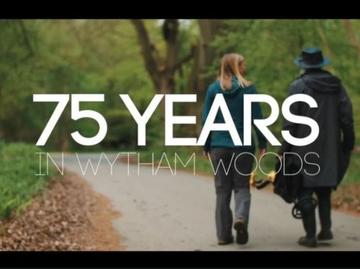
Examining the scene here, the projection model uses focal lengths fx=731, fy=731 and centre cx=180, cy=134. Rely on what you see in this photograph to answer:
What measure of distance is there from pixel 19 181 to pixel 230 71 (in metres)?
3.06

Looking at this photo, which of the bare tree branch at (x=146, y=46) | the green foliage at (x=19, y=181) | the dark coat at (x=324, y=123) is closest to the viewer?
the dark coat at (x=324, y=123)

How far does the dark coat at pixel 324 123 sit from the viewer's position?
5.91 metres

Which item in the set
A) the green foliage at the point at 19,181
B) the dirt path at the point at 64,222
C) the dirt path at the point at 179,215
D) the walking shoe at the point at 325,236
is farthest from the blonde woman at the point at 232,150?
the green foliage at the point at 19,181

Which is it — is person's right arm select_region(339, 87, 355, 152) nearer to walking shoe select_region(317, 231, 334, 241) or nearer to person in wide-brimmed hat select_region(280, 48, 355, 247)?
person in wide-brimmed hat select_region(280, 48, 355, 247)

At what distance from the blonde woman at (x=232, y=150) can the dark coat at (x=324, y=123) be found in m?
0.35

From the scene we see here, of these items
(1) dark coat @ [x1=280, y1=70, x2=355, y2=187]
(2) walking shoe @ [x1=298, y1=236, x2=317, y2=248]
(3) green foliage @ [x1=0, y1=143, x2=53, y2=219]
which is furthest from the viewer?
(3) green foliage @ [x1=0, y1=143, x2=53, y2=219]

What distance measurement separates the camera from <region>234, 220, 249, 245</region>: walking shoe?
5832 millimetres

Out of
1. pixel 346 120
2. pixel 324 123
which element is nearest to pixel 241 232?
pixel 324 123

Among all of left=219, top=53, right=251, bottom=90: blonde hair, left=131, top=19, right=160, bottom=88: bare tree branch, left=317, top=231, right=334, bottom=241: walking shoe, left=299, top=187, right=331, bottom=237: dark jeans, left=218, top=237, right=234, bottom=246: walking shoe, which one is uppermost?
left=131, top=19, right=160, bottom=88: bare tree branch

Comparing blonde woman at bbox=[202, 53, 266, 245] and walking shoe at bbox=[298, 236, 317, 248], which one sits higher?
blonde woman at bbox=[202, 53, 266, 245]

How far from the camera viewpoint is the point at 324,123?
5.94m

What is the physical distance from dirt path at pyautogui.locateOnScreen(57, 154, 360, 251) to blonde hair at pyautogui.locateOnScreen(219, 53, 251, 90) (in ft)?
3.21

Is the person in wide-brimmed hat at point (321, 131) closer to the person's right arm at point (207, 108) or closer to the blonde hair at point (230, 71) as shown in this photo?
the blonde hair at point (230, 71)

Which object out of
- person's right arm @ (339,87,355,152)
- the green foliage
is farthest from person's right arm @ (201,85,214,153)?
the green foliage
